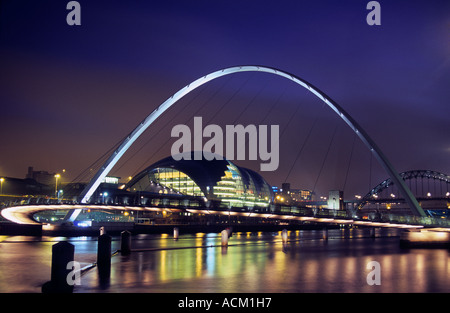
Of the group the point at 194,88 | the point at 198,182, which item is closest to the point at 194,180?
the point at 198,182

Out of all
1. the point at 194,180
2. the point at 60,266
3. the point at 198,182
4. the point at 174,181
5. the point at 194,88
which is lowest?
the point at 60,266

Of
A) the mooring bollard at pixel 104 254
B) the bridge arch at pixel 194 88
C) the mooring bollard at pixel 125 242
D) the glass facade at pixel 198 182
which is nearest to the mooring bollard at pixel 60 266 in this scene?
the mooring bollard at pixel 104 254

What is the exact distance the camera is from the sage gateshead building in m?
131

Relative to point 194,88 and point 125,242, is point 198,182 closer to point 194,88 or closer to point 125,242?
point 194,88

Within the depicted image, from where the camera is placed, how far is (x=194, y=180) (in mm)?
131250

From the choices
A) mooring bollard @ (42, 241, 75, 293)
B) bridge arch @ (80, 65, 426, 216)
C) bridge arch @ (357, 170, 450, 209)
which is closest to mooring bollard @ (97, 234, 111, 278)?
mooring bollard @ (42, 241, 75, 293)

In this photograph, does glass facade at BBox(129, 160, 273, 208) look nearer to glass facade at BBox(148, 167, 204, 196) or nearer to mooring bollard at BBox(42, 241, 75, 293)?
glass facade at BBox(148, 167, 204, 196)

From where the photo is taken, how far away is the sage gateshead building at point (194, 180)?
430 ft

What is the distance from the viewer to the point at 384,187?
184 meters

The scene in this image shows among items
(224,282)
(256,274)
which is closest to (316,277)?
(256,274)

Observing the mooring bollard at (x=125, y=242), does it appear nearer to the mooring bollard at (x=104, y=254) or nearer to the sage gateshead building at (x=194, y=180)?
the mooring bollard at (x=104, y=254)

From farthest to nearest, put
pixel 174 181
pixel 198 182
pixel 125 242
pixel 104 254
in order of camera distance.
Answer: pixel 174 181, pixel 198 182, pixel 125 242, pixel 104 254
